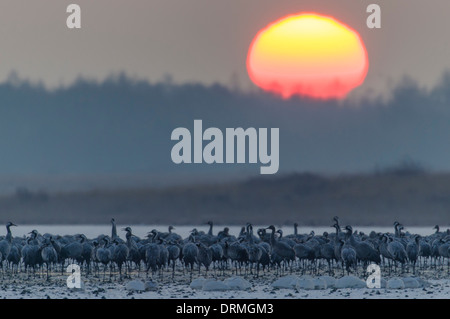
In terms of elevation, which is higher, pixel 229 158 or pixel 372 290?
pixel 229 158

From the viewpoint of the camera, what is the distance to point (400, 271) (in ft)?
104

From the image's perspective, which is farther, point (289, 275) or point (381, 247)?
point (381, 247)

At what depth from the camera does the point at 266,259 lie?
1197 inches

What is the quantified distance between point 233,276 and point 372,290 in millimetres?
4807

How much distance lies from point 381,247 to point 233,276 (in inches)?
198

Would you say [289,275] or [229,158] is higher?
[229,158]
